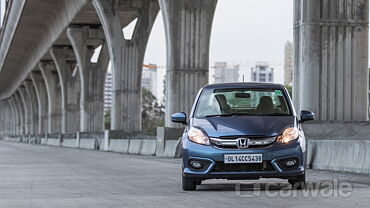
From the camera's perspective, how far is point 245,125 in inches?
431

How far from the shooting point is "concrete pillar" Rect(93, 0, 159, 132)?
145 feet

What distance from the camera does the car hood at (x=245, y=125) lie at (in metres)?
10.8

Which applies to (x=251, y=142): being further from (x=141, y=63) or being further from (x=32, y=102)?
(x=32, y=102)

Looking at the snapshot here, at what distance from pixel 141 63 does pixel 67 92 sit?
30681 mm

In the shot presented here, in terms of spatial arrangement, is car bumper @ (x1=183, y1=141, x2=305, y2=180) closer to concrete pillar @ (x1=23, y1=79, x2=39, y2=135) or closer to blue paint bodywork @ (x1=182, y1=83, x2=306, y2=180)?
blue paint bodywork @ (x1=182, y1=83, x2=306, y2=180)

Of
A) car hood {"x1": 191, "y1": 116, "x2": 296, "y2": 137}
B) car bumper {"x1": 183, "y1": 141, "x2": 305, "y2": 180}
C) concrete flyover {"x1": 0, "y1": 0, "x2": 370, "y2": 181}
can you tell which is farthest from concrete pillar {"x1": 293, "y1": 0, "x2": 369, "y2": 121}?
car bumper {"x1": 183, "y1": 141, "x2": 305, "y2": 180}

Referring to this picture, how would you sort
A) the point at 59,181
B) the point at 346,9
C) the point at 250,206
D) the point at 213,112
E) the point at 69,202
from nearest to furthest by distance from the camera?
the point at 250,206 → the point at 69,202 → the point at 213,112 → the point at 59,181 → the point at 346,9

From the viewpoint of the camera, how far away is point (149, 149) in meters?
32.2

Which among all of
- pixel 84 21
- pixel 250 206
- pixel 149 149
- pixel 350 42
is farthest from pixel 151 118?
pixel 250 206

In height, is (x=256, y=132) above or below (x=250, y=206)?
above

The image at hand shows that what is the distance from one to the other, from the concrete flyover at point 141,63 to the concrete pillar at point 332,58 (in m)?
0.02

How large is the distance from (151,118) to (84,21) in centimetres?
12902

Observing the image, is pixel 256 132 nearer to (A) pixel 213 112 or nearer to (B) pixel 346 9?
(A) pixel 213 112

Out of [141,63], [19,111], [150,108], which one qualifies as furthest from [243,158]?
[150,108]
